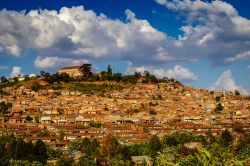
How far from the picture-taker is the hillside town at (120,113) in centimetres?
5664

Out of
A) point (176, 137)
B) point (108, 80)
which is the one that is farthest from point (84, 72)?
point (176, 137)

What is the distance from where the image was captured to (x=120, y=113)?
73.6 m

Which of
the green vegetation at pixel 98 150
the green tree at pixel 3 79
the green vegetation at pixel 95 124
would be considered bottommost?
the green vegetation at pixel 98 150

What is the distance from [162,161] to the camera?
16.3 ft

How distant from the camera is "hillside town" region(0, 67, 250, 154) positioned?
2230 inches

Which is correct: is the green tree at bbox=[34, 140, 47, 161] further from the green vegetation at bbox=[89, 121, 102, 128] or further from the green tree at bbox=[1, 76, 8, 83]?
the green tree at bbox=[1, 76, 8, 83]

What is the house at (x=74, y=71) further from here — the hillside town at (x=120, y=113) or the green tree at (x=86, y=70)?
the hillside town at (x=120, y=113)

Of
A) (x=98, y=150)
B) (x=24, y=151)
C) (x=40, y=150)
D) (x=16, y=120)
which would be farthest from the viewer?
(x=16, y=120)

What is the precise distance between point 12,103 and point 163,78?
5057 centimetres

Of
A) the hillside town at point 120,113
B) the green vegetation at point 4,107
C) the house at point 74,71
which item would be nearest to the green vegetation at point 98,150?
the hillside town at point 120,113

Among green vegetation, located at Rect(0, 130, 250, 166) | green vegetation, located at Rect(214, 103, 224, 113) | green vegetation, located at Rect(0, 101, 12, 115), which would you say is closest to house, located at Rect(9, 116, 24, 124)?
green vegetation, located at Rect(0, 101, 12, 115)

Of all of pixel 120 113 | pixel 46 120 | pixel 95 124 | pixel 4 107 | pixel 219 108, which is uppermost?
pixel 4 107

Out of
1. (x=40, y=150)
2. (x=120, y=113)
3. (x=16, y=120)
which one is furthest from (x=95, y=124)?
(x=40, y=150)

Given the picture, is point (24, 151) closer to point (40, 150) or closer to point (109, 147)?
point (40, 150)
